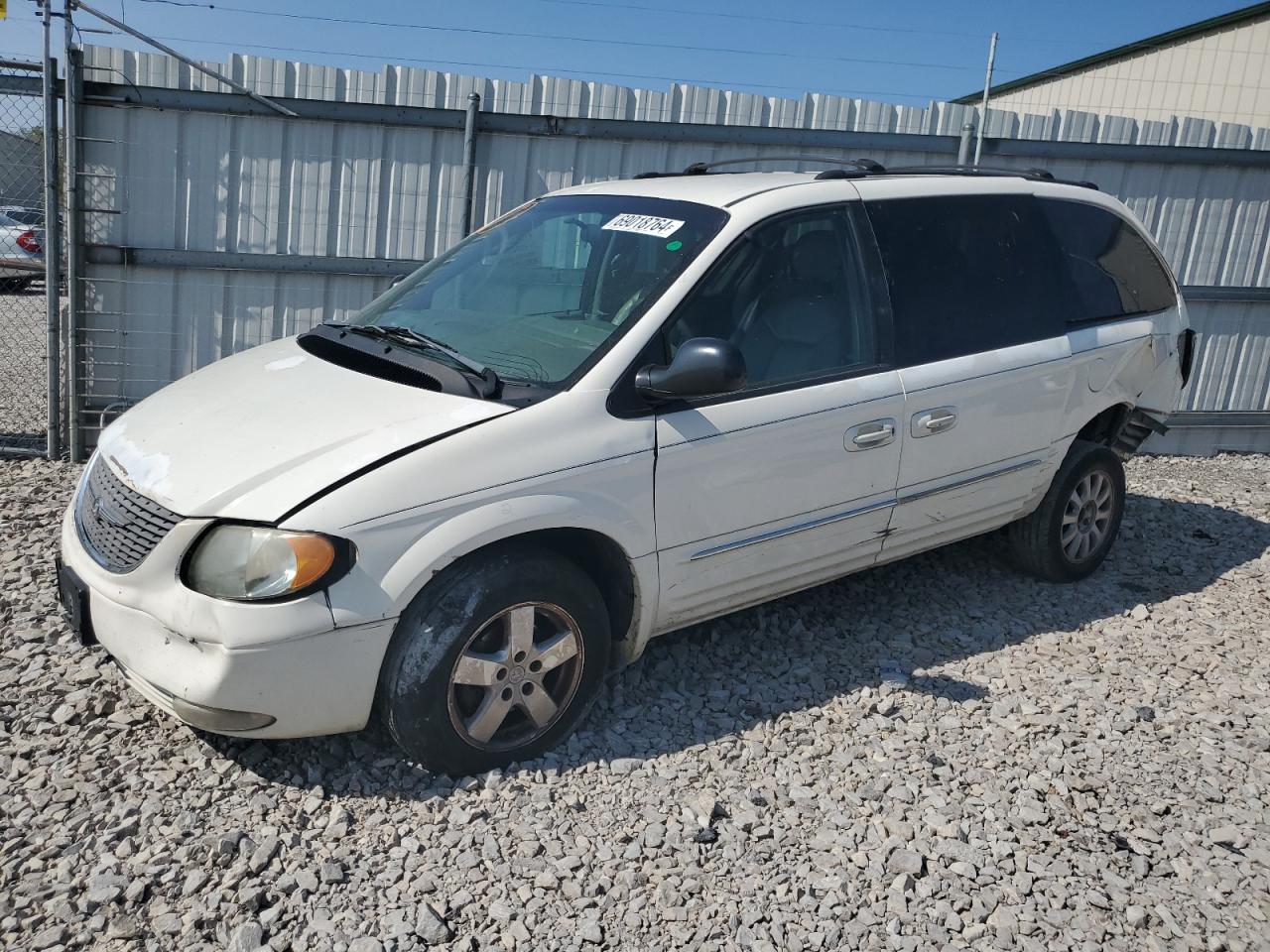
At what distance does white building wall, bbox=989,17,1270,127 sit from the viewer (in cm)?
1447

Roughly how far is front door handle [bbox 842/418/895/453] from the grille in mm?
2385

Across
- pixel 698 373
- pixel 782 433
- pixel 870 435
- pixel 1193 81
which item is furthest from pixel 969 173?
pixel 1193 81

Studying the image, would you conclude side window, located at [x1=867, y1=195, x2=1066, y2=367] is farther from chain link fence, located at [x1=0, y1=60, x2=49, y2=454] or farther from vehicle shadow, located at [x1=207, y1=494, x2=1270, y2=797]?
chain link fence, located at [x1=0, y1=60, x2=49, y2=454]

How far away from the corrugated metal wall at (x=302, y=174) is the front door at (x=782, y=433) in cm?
369

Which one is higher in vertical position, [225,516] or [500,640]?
[225,516]

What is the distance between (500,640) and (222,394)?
53.9 inches

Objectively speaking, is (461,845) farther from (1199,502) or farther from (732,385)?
(1199,502)

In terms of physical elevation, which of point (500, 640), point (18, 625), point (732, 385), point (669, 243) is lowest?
point (18, 625)

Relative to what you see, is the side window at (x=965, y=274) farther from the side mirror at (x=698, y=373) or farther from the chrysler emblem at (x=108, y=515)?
the chrysler emblem at (x=108, y=515)

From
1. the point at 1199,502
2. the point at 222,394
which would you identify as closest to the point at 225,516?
the point at 222,394

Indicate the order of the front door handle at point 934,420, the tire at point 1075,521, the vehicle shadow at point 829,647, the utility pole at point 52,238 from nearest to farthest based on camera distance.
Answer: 1. the vehicle shadow at point 829,647
2. the front door handle at point 934,420
3. the tire at point 1075,521
4. the utility pole at point 52,238

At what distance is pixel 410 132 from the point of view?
7.26 m

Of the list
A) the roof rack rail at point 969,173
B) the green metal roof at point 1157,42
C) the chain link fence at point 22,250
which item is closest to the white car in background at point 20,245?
the chain link fence at point 22,250

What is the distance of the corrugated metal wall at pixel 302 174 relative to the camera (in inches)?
272
